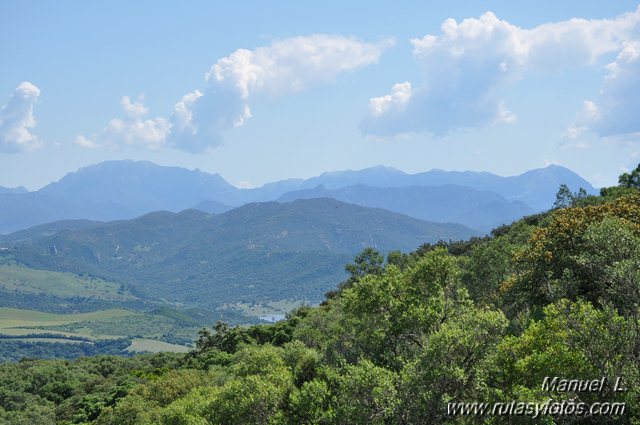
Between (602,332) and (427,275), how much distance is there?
1736cm

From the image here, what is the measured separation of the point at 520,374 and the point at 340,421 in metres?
10.1

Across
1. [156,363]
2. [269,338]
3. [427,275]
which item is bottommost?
[156,363]

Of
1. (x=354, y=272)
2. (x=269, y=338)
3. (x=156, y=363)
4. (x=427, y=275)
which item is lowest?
(x=156, y=363)

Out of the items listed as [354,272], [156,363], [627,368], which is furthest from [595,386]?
[156,363]

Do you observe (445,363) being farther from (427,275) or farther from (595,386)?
(427,275)

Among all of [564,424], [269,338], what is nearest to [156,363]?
[269,338]

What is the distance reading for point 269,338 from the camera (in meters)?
108

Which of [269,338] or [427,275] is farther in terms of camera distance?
[269,338]

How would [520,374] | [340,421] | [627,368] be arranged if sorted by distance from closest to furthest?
[627,368]
[520,374]
[340,421]

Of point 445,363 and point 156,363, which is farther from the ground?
point 445,363

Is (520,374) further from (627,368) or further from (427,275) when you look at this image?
(427,275)

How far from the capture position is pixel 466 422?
2617cm

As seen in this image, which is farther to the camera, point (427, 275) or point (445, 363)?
point (427, 275)

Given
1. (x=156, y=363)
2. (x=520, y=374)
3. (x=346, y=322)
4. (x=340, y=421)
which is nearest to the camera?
(x=520, y=374)
